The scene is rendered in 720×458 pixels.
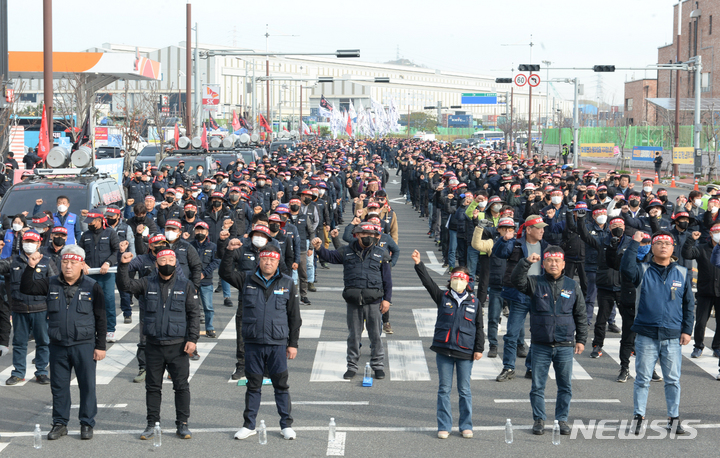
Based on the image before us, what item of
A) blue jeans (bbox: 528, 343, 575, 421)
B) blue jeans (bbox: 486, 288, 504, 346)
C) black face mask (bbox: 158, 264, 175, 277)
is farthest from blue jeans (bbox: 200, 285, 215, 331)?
blue jeans (bbox: 528, 343, 575, 421)

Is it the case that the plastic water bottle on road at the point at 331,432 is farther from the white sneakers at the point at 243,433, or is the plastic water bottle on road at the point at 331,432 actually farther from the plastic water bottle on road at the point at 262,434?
the white sneakers at the point at 243,433

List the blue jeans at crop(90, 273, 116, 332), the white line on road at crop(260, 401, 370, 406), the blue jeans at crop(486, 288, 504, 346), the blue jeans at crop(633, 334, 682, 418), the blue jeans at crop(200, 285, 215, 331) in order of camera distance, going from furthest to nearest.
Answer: the blue jeans at crop(200, 285, 215, 331) → the blue jeans at crop(90, 273, 116, 332) → the blue jeans at crop(486, 288, 504, 346) → the white line on road at crop(260, 401, 370, 406) → the blue jeans at crop(633, 334, 682, 418)

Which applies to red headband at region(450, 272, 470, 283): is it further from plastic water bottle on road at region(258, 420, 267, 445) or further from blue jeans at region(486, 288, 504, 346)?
blue jeans at region(486, 288, 504, 346)

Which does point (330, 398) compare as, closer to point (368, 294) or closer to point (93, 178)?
point (368, 294)

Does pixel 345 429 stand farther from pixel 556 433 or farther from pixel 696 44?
pixel 696 44

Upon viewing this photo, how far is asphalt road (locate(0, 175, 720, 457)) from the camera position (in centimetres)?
797

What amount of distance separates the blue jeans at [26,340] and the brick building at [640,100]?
281 feet

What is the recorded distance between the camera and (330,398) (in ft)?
31.6

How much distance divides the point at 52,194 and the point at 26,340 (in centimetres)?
575

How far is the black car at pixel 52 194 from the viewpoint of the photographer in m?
15.4

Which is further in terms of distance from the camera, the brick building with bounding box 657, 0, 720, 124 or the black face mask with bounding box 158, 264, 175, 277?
the brick building with bounding box 657, 0, 720, 124

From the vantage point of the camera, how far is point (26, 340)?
1044 cm

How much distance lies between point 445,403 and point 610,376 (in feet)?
10.7

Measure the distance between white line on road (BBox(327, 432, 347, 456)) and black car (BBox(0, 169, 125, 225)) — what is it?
8702 mm
